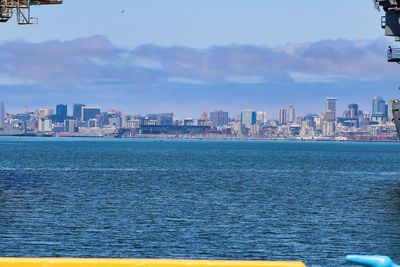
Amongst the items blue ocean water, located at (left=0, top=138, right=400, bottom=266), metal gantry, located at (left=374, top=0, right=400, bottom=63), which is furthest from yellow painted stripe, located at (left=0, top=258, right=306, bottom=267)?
metal gantry, located at (left=374, top=0, right=400, bottom=63)

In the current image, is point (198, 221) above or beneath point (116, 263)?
beneath

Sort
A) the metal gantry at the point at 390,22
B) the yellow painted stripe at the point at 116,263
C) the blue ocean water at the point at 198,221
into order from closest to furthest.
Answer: the yellow painted stripe at the point at 116,263, the blue ocean water at the point at 198,221, the metal gantry at the point at 390,22

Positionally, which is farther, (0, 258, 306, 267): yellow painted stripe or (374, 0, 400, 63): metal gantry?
(374, 0, 400, 63): metal gantry

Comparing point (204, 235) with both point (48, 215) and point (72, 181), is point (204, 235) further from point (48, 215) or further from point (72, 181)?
point (72, 181)

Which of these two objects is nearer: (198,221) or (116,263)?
(116,263)

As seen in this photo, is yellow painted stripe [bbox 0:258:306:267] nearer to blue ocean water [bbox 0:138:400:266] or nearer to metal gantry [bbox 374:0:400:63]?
blue ocean water [bbox 0:138:400:266]

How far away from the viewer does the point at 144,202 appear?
54125mm

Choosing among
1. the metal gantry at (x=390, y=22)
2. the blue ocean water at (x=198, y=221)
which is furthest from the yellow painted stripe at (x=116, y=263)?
the metal gantry at (x=390, y=22)

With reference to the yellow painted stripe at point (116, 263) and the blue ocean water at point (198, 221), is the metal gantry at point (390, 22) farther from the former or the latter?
the yellow painted stripe at point (116, 263)

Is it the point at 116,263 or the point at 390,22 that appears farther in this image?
the point at 390,22

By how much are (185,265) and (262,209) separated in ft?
128

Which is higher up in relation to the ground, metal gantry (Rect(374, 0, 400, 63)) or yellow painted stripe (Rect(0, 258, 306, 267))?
metal gantry (Rect(374, 0, 400, 63))

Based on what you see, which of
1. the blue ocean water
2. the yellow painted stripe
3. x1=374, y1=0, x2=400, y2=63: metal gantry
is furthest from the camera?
x1=374, y1=0, x2=400, y2=63: metal gantry

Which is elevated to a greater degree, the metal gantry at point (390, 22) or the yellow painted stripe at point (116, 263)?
the metal gantry at point (390, 22)
